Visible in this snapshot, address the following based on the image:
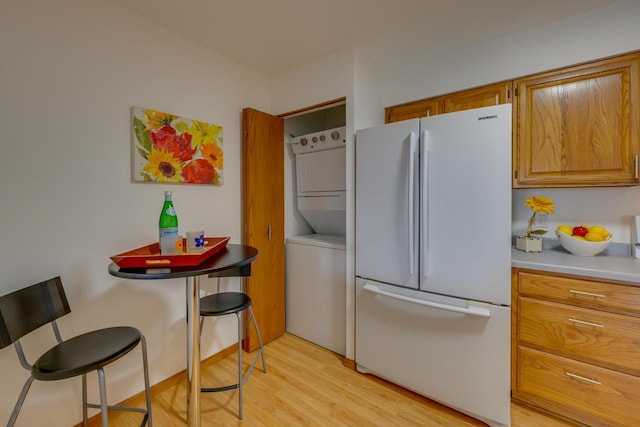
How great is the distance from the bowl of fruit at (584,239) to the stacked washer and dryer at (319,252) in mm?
1493

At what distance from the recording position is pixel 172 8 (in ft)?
5.12

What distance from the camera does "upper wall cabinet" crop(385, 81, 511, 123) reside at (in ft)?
6.13

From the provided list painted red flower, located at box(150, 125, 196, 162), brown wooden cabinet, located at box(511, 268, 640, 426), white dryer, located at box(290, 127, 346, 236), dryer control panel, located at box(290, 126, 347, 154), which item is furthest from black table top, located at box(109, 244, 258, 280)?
brown wooden cabinet, located at box(511, 268, 640, 426)

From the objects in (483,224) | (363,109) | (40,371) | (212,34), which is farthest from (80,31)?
(483,224)

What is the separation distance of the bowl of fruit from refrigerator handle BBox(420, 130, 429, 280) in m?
0.97

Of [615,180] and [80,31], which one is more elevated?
[80,31]

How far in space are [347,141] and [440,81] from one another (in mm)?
904

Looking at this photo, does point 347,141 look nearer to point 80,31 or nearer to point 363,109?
point 363,109

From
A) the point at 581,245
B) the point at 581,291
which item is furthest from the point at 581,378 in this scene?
the point at 581,245

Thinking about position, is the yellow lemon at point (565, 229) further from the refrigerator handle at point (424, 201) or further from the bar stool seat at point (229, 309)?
the bar stool seat at point (229, 309)

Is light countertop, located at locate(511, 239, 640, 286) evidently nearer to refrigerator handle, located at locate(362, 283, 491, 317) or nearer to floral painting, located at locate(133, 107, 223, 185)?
refrigerator handle, located at locate(362, 283, 491, 317)

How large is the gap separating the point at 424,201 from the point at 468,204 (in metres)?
0.24

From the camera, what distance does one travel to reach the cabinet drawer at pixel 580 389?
Result: 131 cm

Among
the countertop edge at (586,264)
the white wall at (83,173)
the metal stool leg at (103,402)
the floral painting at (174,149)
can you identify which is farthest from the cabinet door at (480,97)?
the metal stool leg at (103,402)
